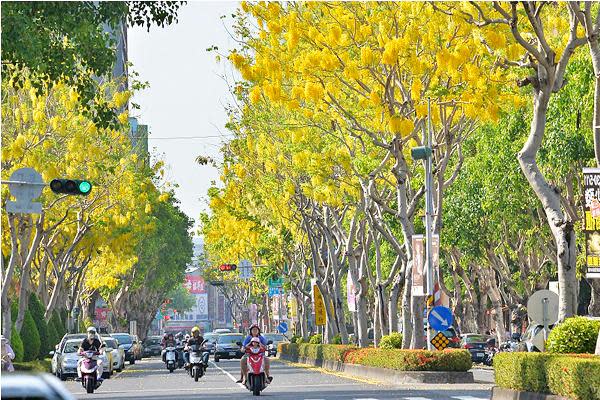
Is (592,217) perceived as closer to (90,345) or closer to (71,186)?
(71,186)

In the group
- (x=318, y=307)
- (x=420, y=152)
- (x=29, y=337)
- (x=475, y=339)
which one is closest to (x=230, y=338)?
(x=318, y=307)

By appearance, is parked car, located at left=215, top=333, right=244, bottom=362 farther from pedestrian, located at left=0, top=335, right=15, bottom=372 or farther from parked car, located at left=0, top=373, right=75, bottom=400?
parked car, located at left=0, top=373, right=75, bottom=400

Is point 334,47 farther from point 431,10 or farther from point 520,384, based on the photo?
point 520,384

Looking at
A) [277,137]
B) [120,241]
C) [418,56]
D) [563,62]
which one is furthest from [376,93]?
[120,241]

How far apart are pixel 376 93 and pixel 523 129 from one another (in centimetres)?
1095

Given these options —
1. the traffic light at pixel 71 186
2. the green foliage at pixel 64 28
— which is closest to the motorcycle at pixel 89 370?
the traffic light at pixel 71 186

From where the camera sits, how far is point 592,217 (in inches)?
763

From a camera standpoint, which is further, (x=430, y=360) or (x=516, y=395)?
(x=430, y=360)

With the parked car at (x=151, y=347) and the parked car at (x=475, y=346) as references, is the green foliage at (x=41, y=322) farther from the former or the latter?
the parked car at (x=151, y=347)

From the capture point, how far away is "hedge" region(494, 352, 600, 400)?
57.5ft

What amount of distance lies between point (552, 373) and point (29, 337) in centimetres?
3400

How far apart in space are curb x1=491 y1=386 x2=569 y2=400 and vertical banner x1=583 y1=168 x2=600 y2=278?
1837 millimetres

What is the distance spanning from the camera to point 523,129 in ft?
131

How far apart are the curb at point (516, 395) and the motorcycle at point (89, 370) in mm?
13813
